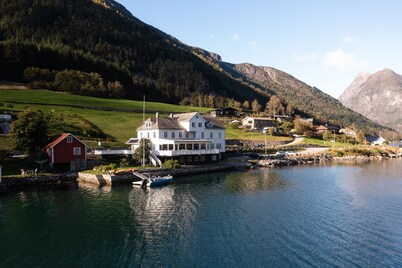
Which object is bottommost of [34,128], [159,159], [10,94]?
[159,159]

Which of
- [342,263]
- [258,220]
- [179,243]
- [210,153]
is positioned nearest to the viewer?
[342,263]

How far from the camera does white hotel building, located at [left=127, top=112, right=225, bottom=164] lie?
7875 cm

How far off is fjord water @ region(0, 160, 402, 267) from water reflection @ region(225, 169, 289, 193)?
102 centimetres

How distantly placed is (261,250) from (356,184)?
42.2m

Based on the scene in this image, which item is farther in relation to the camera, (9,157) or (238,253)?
(9,157)

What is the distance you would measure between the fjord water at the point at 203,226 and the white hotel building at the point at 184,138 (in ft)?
65.7

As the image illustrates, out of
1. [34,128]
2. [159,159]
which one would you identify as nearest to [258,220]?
[159,159]

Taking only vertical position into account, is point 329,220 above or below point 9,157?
below

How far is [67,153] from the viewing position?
6588 cm

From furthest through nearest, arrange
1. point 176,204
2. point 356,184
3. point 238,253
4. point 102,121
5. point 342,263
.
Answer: point 102,121
point 356,184
point 176,204
point 238,253
point 342,263

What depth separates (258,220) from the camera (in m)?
38.9

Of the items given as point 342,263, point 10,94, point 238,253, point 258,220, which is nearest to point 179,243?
point 238,253

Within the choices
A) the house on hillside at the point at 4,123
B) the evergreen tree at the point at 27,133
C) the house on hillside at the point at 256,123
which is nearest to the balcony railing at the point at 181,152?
the evergreen tree at the point at 27,133

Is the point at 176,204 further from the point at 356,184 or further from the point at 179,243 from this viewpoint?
the point at 356,184
